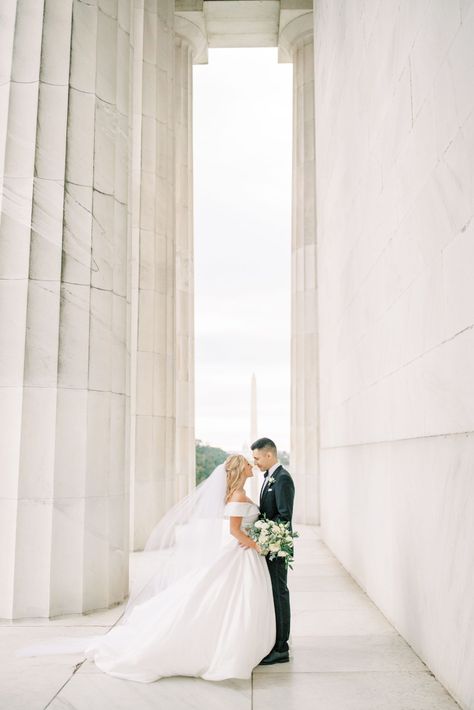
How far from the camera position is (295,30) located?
33125mm

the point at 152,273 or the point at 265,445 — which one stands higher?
the point at 152,273

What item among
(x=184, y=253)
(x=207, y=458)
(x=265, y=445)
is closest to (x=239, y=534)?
(x=265, y=445)

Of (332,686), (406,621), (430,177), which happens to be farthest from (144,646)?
(430,177)

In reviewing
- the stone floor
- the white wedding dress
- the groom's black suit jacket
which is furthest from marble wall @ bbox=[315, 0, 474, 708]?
the white wedding dress

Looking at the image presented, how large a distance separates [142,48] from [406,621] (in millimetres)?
22226

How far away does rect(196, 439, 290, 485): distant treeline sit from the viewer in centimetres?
8525

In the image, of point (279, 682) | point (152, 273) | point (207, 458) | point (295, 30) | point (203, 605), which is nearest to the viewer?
point (279, 682)

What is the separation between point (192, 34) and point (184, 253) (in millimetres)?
12253

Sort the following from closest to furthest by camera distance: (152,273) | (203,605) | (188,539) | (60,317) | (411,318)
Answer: (203,605) < (188,539) < (411,318) < (60,317) < (152,273)

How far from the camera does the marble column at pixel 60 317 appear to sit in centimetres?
1183

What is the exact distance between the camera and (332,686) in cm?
809

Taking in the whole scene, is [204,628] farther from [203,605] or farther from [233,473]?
[233,473]

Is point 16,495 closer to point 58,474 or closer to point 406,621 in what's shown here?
point 58,474

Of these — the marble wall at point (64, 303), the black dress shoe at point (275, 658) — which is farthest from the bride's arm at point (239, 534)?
the marble wall at point (64, 303)
